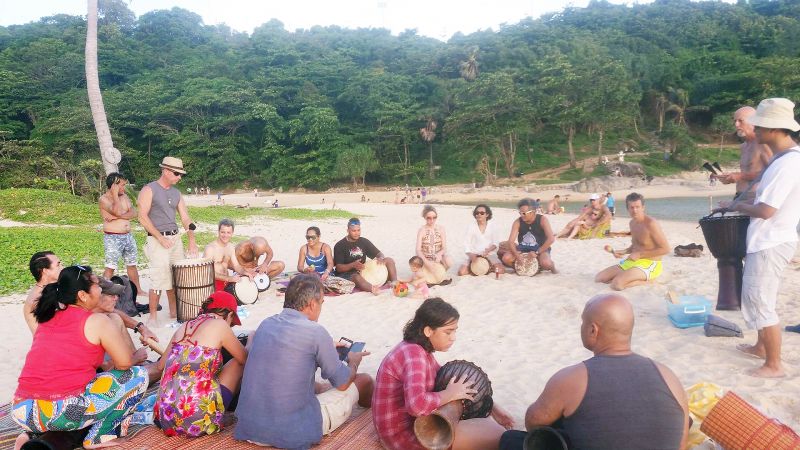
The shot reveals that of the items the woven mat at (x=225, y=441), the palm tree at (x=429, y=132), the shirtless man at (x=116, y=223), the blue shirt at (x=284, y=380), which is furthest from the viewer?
the palm tree at (x=429, y=132)

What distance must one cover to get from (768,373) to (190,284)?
5.84 meters

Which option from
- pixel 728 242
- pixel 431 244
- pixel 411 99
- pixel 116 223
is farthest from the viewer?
pixel 411 99

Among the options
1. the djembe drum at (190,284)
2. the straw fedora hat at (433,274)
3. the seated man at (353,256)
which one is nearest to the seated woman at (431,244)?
the straw fedora hat at (433,274)

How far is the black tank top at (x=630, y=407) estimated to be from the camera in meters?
2.11

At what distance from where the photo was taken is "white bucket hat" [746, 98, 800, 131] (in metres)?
3.68

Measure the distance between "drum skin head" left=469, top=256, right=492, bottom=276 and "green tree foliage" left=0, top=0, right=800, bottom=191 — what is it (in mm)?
35682

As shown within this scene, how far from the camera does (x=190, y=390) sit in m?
3.17

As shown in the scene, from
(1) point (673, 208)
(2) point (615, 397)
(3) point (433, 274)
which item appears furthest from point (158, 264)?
(1) point (673, 208)

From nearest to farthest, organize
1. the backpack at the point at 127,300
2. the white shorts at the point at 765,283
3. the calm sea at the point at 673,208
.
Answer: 1. the white shorts at the point at 765,283
2. the backpack at the point at 127,300
3. the calm sea at the point at 673,208

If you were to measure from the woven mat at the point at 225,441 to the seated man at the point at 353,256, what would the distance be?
436 cm

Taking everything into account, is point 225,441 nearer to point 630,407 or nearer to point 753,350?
point 630,407

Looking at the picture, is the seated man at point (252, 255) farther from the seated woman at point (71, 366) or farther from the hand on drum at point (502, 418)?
the hand on drum at point (502, 418)

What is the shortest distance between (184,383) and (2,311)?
17.4ft

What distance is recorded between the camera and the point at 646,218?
6969 mm
